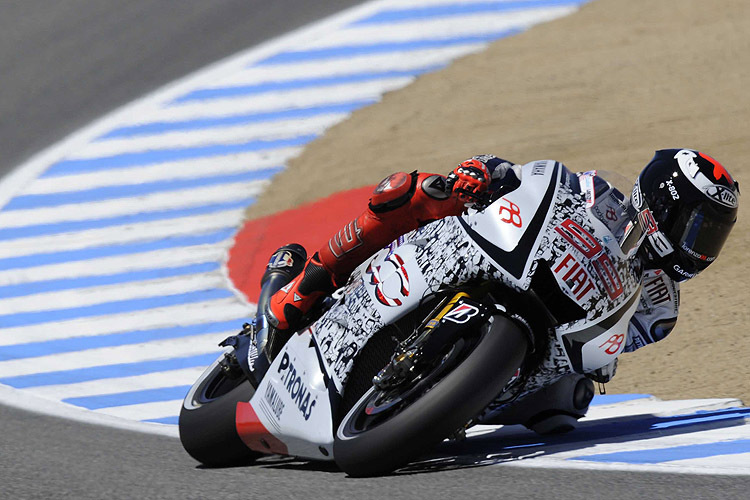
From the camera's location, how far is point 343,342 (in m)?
4.62

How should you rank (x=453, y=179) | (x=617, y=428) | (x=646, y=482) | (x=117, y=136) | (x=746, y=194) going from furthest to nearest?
1. (x=117, y=136)
2. (x=746, y=194)
3. (x=617, y=428)
4. (x=453, y=179)
5. (x=646, y=482)

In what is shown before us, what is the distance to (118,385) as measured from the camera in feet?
24.2

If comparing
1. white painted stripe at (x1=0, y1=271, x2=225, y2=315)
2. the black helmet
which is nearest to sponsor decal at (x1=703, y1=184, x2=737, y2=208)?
the black helmet

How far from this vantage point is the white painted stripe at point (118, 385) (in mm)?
7145

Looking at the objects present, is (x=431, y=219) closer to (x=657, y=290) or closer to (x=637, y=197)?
(x=637, y=197)

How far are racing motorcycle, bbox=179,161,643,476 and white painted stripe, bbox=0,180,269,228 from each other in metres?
5.99

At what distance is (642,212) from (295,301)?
1554mm

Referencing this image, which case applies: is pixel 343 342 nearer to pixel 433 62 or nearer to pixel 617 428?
pixel 617 428

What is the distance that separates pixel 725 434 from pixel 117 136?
8.54 metres

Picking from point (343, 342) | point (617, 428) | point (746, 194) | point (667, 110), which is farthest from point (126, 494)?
point (667, 110)

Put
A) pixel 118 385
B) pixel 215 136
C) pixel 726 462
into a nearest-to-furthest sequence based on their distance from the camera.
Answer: pixel 726 462 < pixel 118 385 < pixel 215 136

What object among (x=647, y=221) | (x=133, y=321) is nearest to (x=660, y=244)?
(x=647, y=221)

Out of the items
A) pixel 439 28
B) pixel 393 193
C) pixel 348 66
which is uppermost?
pixel 348 66

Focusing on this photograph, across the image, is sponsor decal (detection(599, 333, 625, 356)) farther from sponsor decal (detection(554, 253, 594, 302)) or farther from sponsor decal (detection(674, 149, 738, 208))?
sponsor decal (detection(674, 149, 738, 208))
